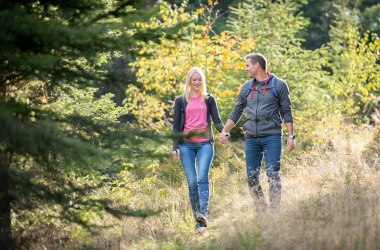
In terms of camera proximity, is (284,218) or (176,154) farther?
(176,154)

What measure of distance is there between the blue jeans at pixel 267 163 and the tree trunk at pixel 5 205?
2588 mm

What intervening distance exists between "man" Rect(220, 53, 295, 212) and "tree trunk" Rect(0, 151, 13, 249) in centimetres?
276

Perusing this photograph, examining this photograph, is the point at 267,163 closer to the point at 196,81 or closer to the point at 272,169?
the point at 272,169

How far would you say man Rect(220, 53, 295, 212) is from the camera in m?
7.30

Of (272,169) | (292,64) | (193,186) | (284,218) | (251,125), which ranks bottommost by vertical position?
(193,186)

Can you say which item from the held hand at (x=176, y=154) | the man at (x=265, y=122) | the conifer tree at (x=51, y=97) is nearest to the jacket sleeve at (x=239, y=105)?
the man at (x=265, y=122)

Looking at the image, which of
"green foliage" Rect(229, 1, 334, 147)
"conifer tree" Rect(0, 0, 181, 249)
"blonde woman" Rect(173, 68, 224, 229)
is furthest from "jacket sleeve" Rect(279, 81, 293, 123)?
"green foliage" Rect(229, 1, 334, 147)

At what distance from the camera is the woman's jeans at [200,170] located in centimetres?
771

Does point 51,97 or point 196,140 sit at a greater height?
point 51,97

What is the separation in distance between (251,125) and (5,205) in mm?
3086

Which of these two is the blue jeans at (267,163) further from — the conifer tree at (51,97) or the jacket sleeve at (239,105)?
the conifer tree at (51,97)

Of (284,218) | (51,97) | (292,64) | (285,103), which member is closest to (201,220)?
(285,103)

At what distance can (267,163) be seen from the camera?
7.38 m

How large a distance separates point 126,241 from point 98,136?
1904 mm
